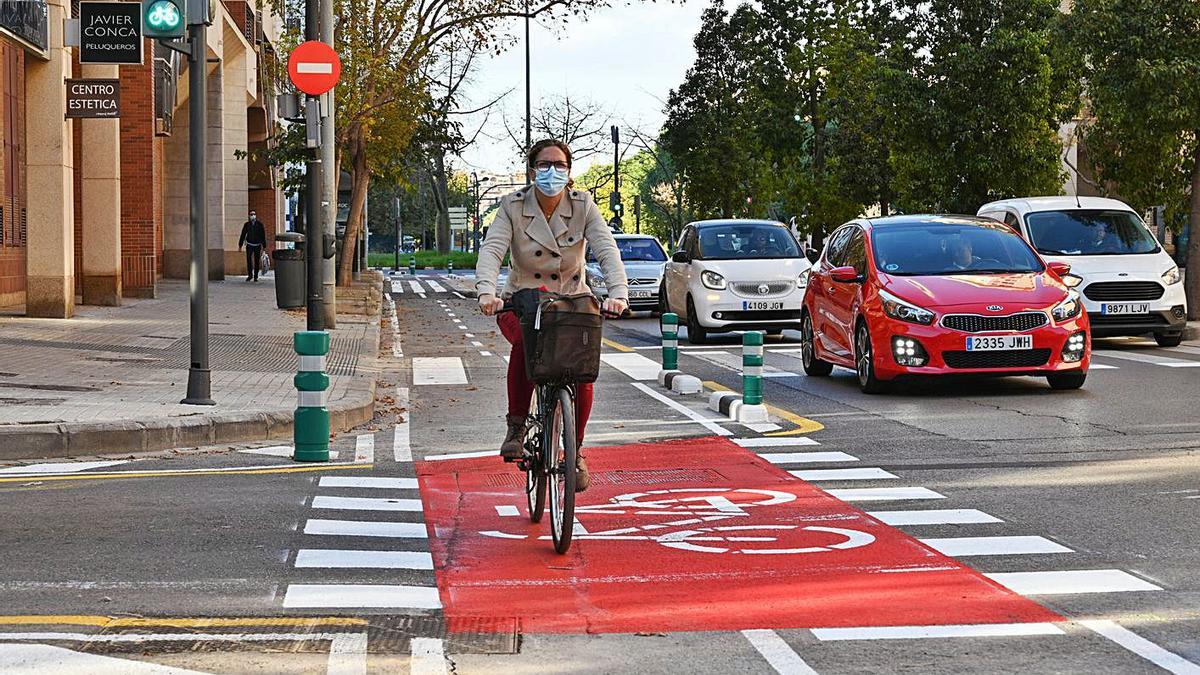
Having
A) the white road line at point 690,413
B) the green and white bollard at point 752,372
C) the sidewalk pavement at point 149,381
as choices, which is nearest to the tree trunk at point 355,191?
the sidewalk pavement at point 149,381

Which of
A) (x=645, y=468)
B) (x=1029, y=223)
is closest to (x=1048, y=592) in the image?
(x=645, y=468)

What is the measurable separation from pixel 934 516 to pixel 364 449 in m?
5.01

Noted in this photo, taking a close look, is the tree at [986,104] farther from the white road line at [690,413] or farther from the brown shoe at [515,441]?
the brown shoe at [515,441]

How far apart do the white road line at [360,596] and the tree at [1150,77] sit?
21369 mm

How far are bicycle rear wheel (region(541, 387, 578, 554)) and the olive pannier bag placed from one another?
14 cm

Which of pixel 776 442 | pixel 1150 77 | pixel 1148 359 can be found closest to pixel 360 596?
pixel 776 442

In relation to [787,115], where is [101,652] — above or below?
below

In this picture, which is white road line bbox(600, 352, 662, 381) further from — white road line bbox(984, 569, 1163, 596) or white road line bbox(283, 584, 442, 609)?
white road line bbox(283, 584, 442, 609)

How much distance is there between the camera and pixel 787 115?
76.4 metres

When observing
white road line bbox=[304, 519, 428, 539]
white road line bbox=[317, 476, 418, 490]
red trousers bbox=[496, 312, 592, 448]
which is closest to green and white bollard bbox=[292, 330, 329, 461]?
white road line bbox=[317, 476, 418, 490]

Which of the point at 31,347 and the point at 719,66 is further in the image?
the point at 719,66

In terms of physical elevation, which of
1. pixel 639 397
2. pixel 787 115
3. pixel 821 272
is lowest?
pixel 639 397

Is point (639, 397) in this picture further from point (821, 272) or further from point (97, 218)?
point (97, 218)

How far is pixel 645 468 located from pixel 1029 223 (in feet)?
43.8
